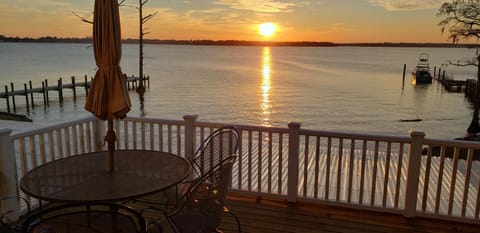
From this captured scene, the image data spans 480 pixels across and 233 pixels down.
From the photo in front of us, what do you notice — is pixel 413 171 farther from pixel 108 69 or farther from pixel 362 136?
pixel 108 69

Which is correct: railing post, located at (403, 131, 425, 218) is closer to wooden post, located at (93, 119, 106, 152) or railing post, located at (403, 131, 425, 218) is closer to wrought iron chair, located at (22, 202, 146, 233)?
wrought iron chair, located at (22, 202, 146, 233)

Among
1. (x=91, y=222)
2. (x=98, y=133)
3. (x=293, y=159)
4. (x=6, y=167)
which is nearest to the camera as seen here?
(x=91, y=222)

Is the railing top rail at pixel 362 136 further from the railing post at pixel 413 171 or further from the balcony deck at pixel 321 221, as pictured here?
the balcony deck at pixel 321 221

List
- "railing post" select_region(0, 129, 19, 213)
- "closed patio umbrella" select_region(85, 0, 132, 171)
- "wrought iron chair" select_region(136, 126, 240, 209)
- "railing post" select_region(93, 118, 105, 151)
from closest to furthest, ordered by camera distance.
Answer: "closed patio umbrella" select_region(85, 0, 132, 171)
"railing post" select_region(0, 129, 19, 213)
"wrought iron chair" select_region(136, 126, 240, 209)
"railing post" select_region(93, 118, 105, 151)

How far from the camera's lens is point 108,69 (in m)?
2.73

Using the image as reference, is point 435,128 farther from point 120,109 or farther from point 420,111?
point 120,109

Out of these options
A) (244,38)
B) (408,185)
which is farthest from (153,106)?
(244,38)

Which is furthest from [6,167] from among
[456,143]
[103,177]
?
[456,143]

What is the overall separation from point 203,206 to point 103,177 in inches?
33.2

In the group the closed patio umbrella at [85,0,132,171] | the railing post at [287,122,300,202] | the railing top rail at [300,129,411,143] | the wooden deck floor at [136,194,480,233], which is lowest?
the wooden deck floor at [136,194,480,233]

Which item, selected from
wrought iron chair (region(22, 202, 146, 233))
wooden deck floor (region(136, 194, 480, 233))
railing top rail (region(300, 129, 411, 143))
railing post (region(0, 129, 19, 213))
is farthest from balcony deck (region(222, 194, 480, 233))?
railing post (region(0, 129, 19, 213))

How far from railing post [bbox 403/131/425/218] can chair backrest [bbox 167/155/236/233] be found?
2.09m

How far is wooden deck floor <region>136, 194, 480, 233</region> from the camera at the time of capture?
3.45 metres

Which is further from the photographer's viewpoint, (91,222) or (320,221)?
(320,221)
